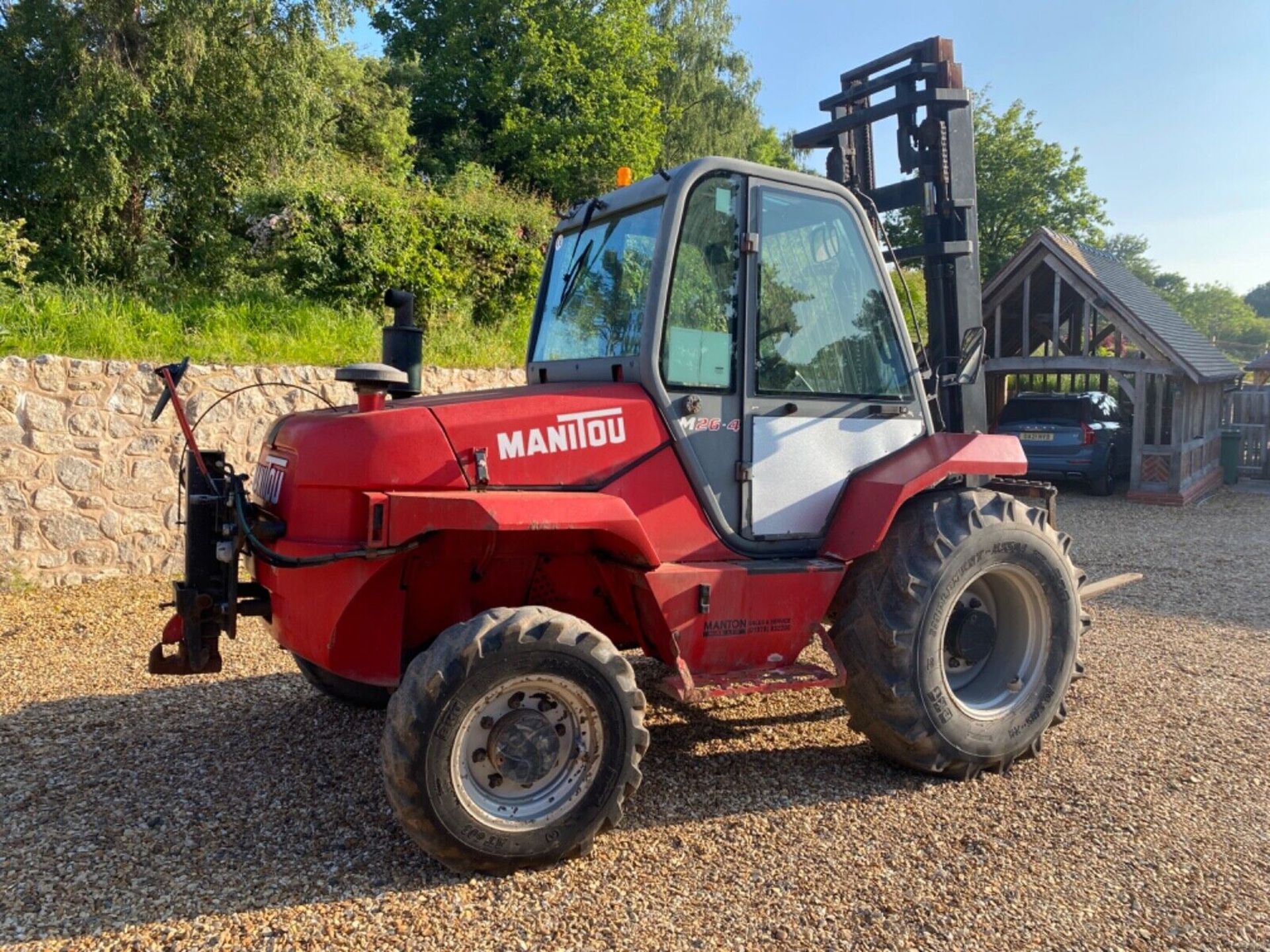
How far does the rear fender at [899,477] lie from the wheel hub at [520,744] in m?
1.54

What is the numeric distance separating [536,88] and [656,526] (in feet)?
73.3

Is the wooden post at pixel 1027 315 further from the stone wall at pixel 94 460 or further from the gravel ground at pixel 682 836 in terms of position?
the stone wall at pixel 94 460

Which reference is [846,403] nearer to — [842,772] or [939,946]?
[842,772]

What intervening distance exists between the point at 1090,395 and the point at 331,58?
13.3 meters

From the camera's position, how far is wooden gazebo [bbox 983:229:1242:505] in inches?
568

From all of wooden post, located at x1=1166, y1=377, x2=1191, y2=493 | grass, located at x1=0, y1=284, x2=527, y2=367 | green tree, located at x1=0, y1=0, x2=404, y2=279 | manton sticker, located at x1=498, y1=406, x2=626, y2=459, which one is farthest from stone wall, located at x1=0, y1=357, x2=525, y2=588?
wooden post, located at x1=1166, y1=377, x2=1191, y2=493

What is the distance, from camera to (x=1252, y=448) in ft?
64.5

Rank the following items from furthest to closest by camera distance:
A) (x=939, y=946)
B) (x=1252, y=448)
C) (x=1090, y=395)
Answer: (x=1252, y=448) → (x=1090, y=395) → (x=939, y=946)

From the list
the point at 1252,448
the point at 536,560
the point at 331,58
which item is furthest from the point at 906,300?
the point at 1252,448

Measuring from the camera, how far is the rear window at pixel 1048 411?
49.1 feet

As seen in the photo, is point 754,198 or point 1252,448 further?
point 1252,448

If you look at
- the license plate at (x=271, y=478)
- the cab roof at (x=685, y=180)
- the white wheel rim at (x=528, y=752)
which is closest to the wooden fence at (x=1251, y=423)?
the cab roof at (x=685, y=180)

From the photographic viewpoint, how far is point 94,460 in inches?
300

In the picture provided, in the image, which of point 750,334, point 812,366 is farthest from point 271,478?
point 812,366
